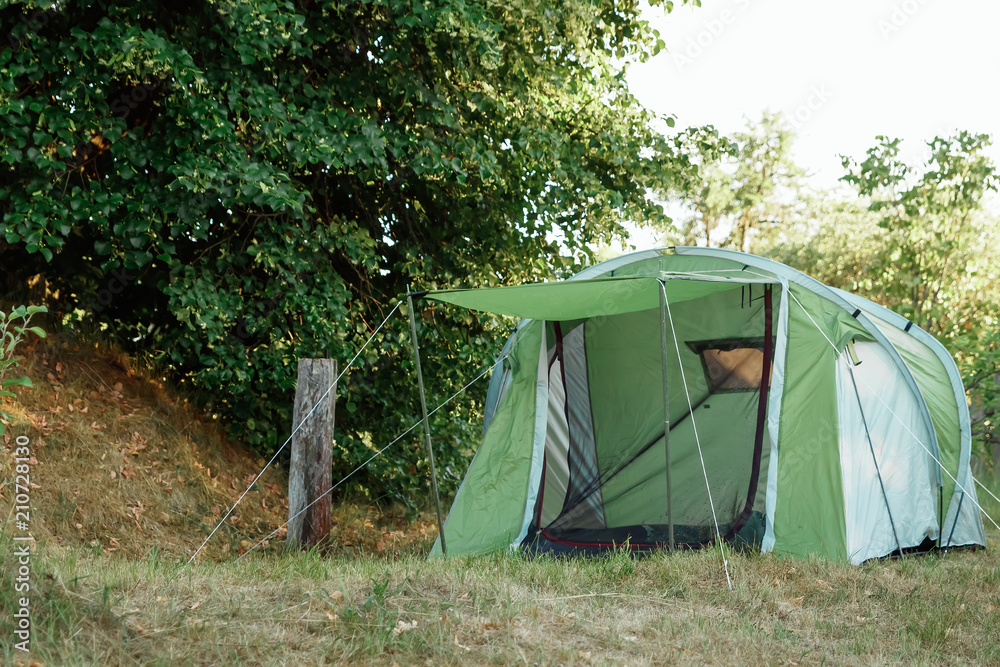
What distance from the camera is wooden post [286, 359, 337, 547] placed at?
5250 millimetres

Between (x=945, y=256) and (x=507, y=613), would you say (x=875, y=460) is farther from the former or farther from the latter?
(x=945, y=256)

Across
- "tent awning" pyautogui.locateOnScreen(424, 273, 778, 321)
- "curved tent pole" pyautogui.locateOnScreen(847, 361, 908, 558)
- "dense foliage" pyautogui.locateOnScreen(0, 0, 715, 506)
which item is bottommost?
"curved tent pole" pyautogui.locateOnScreen(847, 361, 908, 558)

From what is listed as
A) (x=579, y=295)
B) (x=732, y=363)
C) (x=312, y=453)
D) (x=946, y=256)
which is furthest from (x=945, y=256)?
(x=312, y=453)

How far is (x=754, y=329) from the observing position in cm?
560

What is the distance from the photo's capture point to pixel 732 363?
5.69m

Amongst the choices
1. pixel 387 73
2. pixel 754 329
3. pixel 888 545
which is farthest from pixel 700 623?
pixel 387 73

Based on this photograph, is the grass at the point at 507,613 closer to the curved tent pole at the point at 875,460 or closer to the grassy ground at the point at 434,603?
the grassy ground at the point at 434,603

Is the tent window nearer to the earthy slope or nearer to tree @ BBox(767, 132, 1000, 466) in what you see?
the earthy slope

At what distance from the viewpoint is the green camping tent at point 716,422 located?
492cm

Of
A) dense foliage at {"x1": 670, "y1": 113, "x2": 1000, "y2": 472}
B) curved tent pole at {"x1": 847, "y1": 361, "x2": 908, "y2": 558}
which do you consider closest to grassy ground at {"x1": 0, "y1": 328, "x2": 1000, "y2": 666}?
curved tent pole at {"x1": 847, "y1": 361, "x2": 908, "y2": 558}

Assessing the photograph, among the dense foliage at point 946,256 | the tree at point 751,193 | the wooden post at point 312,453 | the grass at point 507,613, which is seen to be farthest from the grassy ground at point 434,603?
the tree at point 751,193

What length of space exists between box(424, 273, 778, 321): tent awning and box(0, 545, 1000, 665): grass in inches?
58.6

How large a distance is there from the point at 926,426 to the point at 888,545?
921mm

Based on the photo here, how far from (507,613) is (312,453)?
7.57 feet
